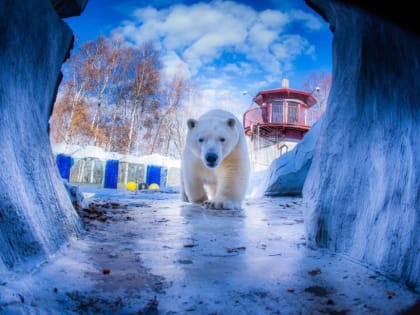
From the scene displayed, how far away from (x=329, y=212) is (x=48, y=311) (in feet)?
5.56

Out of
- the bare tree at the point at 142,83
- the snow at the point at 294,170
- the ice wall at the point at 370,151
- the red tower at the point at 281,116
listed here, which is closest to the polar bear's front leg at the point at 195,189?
the ice wall at the point at 370,151

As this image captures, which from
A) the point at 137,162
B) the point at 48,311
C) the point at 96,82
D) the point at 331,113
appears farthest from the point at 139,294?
the point at 96,82

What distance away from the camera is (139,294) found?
1183 millimetres

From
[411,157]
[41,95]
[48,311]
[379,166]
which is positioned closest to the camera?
[48,311]

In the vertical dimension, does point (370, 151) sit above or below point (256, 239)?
above

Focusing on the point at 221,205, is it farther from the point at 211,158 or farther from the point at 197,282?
the point at 197,282

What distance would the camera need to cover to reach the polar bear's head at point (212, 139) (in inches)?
160

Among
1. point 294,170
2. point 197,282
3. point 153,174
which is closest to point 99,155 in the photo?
point 153,174

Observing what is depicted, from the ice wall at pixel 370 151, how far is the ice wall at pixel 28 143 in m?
1.58

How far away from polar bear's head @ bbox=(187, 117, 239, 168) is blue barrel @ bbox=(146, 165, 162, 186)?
13.3 m

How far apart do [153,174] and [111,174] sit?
2.48 meters

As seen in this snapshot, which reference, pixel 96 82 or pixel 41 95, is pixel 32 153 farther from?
pixel 96 82

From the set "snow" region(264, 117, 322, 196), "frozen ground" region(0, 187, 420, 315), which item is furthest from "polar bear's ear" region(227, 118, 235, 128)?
"snow" region(264, 117, 322, 196)

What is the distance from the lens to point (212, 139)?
4293 millimetres
